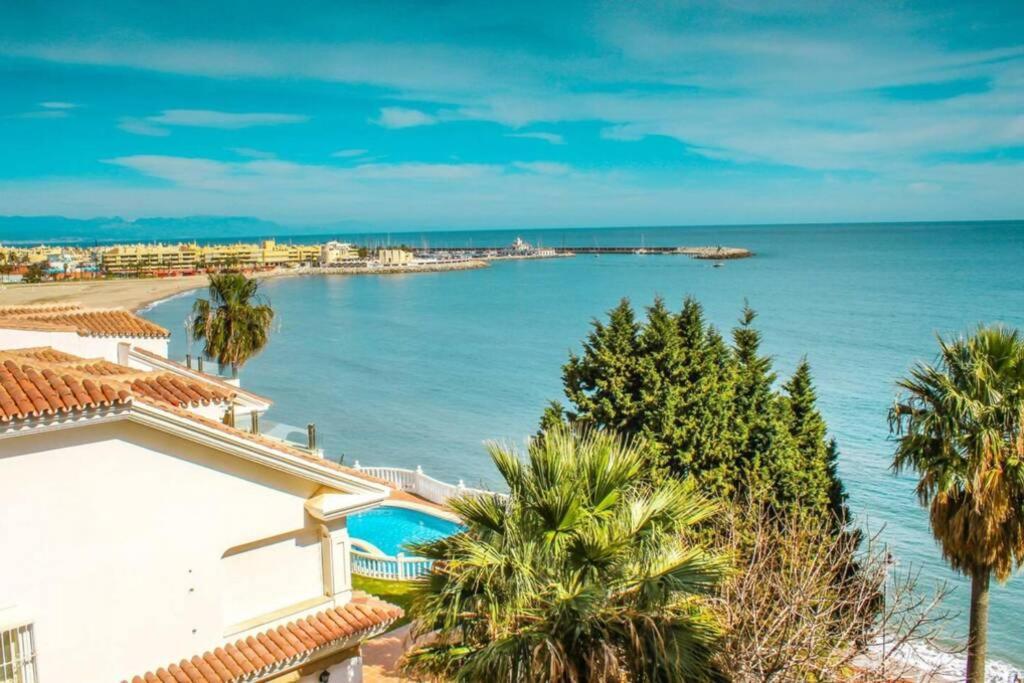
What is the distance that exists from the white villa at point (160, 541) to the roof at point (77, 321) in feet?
18.0

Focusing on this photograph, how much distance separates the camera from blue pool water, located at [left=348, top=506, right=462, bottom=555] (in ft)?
67.4

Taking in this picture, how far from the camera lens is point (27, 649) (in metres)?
6.54

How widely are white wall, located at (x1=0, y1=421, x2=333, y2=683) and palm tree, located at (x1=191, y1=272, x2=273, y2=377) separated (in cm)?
2579

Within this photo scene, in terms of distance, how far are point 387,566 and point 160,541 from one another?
1025cm

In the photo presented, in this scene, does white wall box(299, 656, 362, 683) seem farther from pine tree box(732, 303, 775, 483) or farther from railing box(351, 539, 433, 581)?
pine tree box(732, 303, 775, 483)

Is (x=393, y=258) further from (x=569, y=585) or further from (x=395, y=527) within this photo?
(x=569, y=585)

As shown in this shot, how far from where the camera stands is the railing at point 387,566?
16969 mm

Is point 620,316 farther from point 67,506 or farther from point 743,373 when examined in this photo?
point 67,506

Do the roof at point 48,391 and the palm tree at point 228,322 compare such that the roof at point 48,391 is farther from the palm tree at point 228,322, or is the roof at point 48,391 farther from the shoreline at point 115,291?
the shoreline at point 115,291

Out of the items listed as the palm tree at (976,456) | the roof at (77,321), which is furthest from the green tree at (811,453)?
the roof at (77,321)

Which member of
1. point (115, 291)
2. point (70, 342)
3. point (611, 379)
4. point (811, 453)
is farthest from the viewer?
point (115, 291)

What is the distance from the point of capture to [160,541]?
726 centimetres

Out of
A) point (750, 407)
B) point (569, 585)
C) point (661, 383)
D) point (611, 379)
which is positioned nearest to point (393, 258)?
point (750, 407)

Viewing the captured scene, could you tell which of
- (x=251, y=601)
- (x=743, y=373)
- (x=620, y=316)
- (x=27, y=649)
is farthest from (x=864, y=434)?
(x=27, y=649)
